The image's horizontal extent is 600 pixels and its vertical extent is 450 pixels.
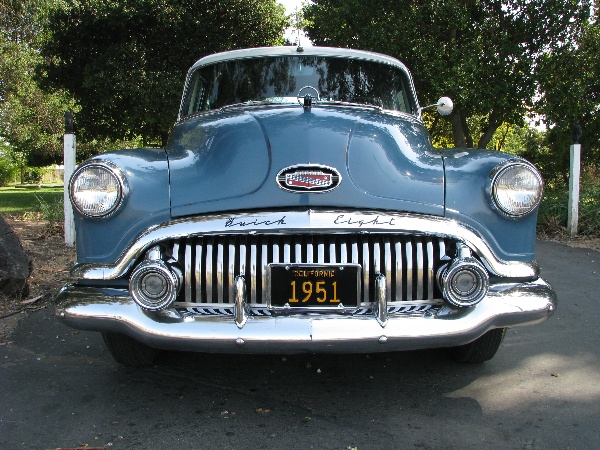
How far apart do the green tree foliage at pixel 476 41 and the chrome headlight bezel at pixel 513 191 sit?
27.2 feet

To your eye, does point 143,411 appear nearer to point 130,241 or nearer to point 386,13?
point 130,241

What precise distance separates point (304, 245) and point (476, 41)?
957 cm

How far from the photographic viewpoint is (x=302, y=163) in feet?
7.84

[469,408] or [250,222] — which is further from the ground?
[250,222]

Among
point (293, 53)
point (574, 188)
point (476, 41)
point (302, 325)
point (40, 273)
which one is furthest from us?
point (476, 41)

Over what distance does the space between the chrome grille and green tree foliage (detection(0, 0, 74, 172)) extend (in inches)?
709

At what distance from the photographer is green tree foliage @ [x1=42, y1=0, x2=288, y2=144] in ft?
37.7

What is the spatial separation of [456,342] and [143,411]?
1.41 metres

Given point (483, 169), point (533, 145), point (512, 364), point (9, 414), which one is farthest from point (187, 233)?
point (533, 145)

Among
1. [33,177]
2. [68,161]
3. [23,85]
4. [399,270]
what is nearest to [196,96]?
[399,270]

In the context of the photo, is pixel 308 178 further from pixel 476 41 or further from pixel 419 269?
pixel 476 41

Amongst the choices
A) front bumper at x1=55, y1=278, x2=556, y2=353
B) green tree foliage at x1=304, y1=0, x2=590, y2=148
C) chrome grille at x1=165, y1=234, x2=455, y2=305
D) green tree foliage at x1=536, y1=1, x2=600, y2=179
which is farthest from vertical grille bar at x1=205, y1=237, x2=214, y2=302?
green tree foliage at x1=536, y1=1, x2=600, y2=179

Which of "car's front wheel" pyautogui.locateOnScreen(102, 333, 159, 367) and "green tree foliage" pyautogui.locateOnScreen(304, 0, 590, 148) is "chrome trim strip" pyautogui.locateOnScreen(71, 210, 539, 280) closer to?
"car's front wheel" pyautogui.locateOnScreen(102, 333, 159, 367)

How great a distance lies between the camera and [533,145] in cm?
1483
